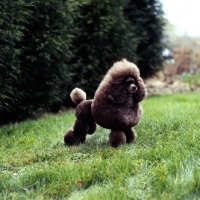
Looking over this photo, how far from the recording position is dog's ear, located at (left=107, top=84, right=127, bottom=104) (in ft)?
12.5

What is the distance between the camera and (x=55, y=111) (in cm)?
910

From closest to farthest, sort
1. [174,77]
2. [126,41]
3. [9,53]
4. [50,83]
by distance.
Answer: [9,53]
[50,83]
[126,41]
[174,77]

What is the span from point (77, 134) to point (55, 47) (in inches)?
138

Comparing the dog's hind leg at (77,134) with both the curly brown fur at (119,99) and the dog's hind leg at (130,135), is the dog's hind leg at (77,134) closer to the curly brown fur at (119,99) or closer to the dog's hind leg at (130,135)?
the curly brown fur at (119,99)

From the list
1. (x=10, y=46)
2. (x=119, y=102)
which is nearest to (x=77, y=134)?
(x=119, y=102)

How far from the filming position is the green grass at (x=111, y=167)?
270 cm

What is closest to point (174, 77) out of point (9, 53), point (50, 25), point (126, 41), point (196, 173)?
point (126, 41)

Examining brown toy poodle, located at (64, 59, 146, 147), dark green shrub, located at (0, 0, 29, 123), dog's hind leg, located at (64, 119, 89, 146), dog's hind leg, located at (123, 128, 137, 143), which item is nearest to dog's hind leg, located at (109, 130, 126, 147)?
brown toy poodle, located at (64, 59, 146, 147)

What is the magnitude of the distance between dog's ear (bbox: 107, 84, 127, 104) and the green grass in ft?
1.76

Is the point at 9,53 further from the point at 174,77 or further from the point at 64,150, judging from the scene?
the point at 174,77

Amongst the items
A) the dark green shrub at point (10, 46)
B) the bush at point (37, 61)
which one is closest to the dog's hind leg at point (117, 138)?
the dark green shrub at point (10, 46)

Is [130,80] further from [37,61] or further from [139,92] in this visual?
[37,61]

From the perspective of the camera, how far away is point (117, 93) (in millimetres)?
3814

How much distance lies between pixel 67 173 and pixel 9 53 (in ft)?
11.9
